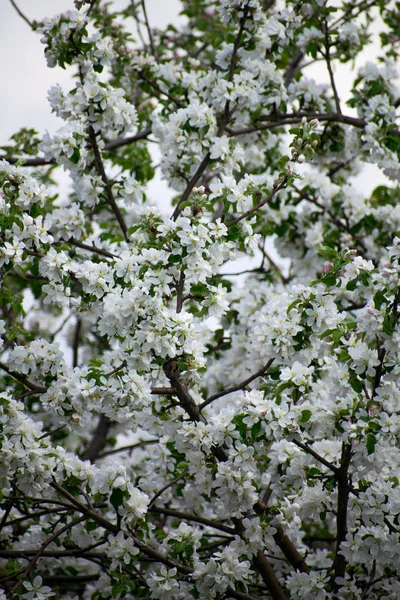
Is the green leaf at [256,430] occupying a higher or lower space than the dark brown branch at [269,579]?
higher

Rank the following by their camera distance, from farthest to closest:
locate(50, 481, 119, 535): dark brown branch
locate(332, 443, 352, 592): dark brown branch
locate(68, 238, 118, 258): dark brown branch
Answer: locate(68, 238, 118, 258): dark brown branch → locate(50, 481, 119, 535): dark brown branch → locate(332, 443, 352, 592): dark brown branch

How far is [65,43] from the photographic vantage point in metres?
3.51

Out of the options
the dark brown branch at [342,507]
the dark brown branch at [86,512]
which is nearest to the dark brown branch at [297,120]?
the dark brown branch at [342,507]

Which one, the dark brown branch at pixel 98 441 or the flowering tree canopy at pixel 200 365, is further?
the dark brown branch at pixel 98 441

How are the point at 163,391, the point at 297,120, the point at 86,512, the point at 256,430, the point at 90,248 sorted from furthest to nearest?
the point at 297,120, the point at 90,248, the point at 86,512, the point at 163,391, the point at 256,430

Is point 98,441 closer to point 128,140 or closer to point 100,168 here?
point 128,140

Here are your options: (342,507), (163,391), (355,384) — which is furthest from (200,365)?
(342,507)

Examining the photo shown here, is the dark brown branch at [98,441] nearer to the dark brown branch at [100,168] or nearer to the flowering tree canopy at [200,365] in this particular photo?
the flowering tree canopy at [200,365]

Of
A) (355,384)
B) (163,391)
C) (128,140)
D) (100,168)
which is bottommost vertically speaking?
(355,384)

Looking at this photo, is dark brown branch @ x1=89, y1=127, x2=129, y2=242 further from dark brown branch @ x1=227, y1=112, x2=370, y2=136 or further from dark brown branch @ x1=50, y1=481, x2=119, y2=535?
dark brown branch @ x1=50, y1=481, x2=119, y2=535

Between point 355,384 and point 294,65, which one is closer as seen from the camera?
point 355,384

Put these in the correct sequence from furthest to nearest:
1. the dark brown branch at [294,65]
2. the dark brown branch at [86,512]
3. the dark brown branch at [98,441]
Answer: the dark brown branch at [294,65] < the dark brown branch at [98,441] < the dark brown branch at [86,512]

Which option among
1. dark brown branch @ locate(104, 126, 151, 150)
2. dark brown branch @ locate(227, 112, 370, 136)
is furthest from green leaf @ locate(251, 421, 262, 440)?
dark brown branch @ locate(104, 126, 151, 150)

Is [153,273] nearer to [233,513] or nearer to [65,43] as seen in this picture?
[233,513]
